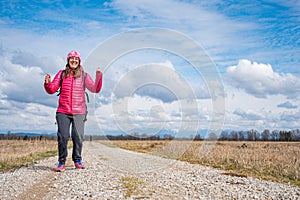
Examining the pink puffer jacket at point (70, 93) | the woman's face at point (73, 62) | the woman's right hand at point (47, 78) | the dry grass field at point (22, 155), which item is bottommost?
the dry grass field at point (22, 155)

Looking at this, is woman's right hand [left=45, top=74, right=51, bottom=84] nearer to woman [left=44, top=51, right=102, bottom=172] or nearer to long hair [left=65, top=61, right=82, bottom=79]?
woman [left=44, top=51, right=102, bottom=172]

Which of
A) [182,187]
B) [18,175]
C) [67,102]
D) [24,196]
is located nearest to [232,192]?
[182,187]

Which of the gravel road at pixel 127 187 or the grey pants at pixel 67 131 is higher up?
the grey pants at pixel 67 131

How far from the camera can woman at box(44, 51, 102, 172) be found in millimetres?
8875

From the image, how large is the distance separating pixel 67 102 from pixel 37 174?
214 cm

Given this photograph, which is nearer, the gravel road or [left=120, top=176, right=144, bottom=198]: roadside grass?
the gravel road

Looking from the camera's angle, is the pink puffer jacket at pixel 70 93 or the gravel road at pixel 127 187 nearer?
the gravel road at pixel 127 187

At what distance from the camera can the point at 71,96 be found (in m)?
8.97

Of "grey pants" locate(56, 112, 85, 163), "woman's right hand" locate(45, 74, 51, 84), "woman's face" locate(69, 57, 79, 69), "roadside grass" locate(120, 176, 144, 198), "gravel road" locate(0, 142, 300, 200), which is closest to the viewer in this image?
"gravel road" locate(0, 142, 300, 200)

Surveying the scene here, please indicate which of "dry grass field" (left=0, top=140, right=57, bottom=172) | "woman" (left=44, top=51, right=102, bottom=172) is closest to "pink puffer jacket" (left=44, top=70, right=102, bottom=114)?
"woman" (left=44, top=51, right=102, bottom=172)

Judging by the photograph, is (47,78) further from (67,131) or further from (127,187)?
(127,187)

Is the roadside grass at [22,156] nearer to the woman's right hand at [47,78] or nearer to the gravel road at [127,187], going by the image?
the gravel road at [127,187]

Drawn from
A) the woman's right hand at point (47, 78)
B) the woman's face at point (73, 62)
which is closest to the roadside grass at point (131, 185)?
the woman's right hand at point (47, 78)

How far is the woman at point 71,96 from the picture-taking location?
888cm
